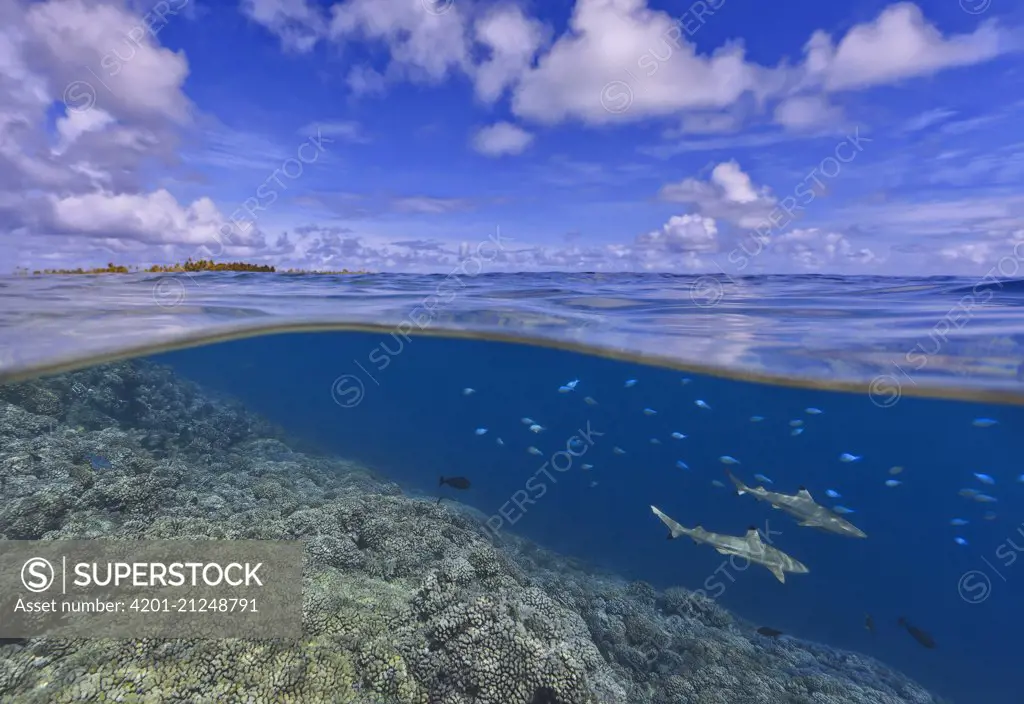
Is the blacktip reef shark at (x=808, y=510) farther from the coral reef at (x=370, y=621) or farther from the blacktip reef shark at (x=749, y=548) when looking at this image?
the coral reef at (x=370, y=621)

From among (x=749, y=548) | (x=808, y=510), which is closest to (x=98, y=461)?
(x=749, y=548)

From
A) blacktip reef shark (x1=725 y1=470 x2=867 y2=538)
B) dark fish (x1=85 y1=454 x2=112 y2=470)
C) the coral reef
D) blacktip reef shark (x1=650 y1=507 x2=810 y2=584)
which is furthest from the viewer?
dark fish (x1=85 y1=454 x2=112 y2=470)

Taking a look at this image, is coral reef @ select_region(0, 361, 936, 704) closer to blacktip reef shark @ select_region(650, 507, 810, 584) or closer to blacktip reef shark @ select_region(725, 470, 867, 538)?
blacktip reef shark @ select_region(650, 507, 810, 584)

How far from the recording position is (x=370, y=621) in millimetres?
5082

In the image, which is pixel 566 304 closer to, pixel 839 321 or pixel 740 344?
pixel 740 344

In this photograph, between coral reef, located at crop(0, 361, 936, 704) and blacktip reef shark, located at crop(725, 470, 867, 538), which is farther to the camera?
blacktip reef shark, located at crop(725, 470, 867, 538)

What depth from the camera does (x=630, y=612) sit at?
878 centimetres

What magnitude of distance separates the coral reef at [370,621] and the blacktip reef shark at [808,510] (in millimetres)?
2535

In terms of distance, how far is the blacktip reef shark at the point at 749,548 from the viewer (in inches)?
326

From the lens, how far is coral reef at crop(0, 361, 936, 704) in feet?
13.9

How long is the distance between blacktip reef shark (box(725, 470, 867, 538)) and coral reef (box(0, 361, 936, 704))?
254 centimetres

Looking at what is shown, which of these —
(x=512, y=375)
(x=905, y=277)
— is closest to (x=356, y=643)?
(x=905, y=277)

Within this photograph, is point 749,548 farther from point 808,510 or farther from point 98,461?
point 98,461

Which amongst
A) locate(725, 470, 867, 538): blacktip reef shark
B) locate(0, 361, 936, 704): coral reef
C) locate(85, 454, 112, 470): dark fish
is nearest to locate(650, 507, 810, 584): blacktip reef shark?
locate(725, 470, 867, 538): blacktip reef shark
